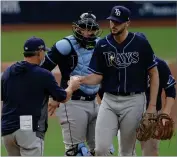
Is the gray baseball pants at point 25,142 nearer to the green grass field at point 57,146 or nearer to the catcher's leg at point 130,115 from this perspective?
the catcher's leg at point 130,115

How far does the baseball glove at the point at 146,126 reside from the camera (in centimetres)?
529

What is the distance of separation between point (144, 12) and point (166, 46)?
2.04 m

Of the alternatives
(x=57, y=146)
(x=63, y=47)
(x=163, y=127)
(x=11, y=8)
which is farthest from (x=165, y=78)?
(x=11, y=8)

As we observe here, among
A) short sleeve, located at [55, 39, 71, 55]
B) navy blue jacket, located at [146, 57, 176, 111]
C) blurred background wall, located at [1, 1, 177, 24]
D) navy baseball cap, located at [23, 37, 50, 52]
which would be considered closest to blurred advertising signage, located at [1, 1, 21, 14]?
blurred background wall, located at [1, 1, 177, 24]

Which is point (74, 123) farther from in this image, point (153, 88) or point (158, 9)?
point (158, 9)

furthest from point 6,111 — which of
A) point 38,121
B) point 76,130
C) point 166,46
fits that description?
point 166,46

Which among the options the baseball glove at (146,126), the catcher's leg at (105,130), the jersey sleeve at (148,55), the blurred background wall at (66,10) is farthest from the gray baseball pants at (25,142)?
the blurred background wall at (66,10)

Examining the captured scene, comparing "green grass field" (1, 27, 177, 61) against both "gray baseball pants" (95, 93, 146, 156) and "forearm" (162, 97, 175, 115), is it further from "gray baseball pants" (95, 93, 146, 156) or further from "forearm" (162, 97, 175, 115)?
"gray baseball pants" (95, 93, 146, 156)

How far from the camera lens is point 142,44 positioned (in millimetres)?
5344

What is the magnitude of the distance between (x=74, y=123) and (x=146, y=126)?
0.92m

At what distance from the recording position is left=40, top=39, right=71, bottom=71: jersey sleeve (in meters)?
5.90

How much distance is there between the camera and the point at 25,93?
5.09m

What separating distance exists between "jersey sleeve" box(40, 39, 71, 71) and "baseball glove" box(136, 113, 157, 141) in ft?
3.61

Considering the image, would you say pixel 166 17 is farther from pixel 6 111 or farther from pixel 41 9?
pixel 6 111
